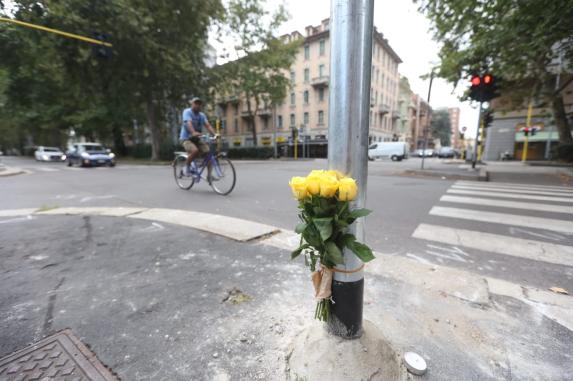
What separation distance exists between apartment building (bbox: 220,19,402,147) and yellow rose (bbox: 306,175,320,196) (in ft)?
109

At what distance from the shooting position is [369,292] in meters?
2.09

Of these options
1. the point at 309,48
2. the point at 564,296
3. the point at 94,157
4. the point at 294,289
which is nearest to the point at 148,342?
the point at 294,289

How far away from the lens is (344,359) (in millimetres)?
A: 1272

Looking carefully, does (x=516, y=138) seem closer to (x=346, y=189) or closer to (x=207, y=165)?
(x=207, y=165)

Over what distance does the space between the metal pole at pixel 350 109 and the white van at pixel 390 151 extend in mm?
30176

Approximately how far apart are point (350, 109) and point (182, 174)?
21.0 ft

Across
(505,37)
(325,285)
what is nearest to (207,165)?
(325,285)


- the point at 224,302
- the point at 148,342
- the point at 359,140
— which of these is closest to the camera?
the point at 359,140

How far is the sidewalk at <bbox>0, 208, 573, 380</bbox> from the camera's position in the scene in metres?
1.42

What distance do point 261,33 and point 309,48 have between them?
15.1 metres

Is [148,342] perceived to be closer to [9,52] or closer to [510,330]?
[510,330]

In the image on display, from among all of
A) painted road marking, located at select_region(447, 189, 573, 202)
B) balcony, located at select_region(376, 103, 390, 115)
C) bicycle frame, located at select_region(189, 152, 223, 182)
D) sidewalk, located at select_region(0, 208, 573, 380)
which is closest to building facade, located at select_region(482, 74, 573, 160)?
balcony, located at select_region(376, 103, 390, 115)

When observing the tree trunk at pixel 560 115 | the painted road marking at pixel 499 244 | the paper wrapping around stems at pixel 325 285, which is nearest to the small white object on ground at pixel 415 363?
the paper wrapping around stems at pixel 325 285

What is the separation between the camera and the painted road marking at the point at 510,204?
473cm
